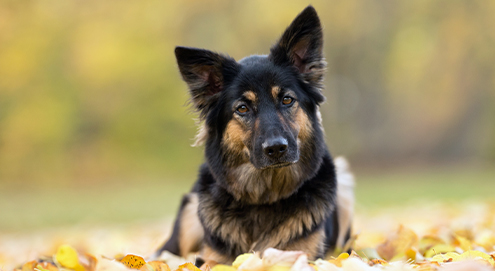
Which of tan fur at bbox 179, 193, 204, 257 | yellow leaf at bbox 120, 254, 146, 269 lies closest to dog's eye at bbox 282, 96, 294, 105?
tan fur at bbox 179, 193, 204, 257

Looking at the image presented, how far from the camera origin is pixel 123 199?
17.2 metres

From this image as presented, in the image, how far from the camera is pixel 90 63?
21.9 metres

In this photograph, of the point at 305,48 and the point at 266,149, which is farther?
the point at 305,48

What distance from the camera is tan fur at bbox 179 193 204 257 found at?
15.3ft

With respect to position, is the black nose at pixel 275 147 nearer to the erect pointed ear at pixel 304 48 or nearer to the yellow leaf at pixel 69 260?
the erect pointed ear at pixel 304 48

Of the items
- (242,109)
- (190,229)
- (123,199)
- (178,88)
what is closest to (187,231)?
(190,229)

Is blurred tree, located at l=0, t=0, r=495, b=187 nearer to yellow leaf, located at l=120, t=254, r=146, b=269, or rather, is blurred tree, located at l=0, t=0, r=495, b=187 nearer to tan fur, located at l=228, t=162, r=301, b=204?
tan fur, located at l=228, t=162, r=301, b=204

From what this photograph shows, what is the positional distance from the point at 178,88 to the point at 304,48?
20.1 m

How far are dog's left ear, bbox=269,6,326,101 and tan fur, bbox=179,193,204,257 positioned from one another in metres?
1.61

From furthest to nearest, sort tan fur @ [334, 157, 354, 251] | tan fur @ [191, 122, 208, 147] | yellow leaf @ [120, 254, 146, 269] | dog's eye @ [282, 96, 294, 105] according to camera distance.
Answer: tan fur @ [334, 157, 354, 251], tan fur @ [191, 122, 208, 147], dog's eye @ [282, 96, 294, 105], yellow leaf @ [120, 254, 146, 269]

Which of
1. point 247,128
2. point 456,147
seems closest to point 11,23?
point 247,128

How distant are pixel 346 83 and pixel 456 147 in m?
6.93

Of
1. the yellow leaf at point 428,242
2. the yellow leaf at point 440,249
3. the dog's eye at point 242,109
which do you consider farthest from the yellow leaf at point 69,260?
the yellow leaf at point 428,242

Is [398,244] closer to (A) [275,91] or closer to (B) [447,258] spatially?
(B) [447,258]
